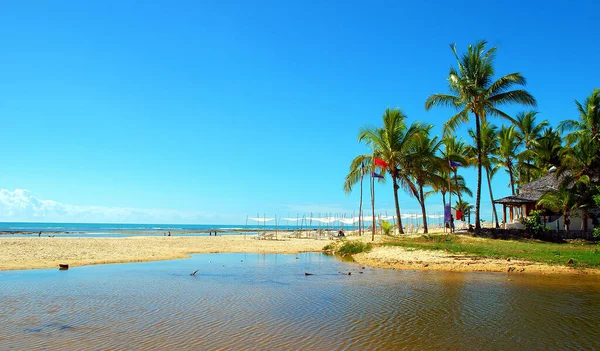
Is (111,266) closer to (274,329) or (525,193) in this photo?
(274,329)

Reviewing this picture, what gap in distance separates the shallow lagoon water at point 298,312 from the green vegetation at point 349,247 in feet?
26.3

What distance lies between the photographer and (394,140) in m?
28.5

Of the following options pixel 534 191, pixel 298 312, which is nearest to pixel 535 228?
pixel 534 191

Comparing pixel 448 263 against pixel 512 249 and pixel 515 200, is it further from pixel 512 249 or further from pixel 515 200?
pixel 515 200

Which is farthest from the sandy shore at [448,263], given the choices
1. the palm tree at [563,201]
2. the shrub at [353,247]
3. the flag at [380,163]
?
the palm tree at [563,201]

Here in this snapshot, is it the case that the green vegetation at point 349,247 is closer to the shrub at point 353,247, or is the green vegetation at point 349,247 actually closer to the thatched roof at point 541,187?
the shrub at point 353,247

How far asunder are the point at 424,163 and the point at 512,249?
35.9ft

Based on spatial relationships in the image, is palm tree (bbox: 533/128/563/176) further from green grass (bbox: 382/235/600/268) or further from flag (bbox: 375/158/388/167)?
flag (bbox: 375/158/388/167)

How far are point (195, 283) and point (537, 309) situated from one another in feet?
34.6

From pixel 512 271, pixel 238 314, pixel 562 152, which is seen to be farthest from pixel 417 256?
pixel 562 152

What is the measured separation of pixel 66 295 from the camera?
1212cm

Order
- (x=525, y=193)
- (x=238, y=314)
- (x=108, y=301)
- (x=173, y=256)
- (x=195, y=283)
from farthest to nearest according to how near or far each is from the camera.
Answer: (x=525, y=193)
(x=173, y=256)
(x=195, y=283)
(x=108, y=301)
(x=238, y=314)

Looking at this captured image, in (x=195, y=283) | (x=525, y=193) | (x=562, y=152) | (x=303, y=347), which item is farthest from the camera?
(x=525, y=193)

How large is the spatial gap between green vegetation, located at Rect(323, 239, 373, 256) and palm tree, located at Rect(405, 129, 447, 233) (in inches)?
258
